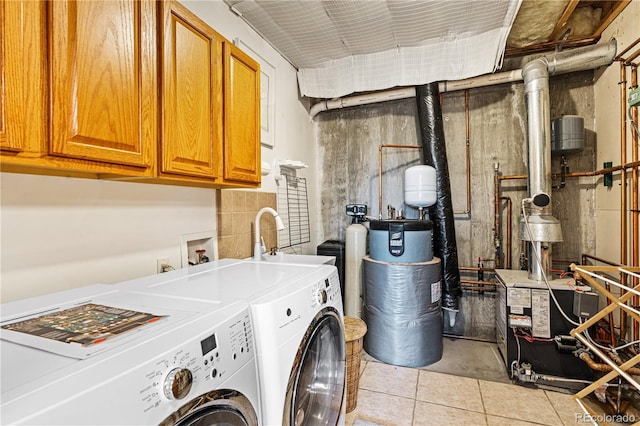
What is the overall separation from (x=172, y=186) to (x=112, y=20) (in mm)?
830

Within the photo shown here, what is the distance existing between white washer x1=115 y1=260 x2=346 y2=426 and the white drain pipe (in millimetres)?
2205

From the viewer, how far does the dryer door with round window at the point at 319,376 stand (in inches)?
42.6

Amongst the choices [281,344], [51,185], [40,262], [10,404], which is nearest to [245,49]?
[51,185]

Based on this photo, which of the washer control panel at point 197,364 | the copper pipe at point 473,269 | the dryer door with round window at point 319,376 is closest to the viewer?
the washer control panel at point 197,364

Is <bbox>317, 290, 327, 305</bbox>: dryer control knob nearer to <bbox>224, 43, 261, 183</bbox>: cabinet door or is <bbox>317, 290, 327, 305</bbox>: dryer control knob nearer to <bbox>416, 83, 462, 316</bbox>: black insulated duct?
<bbox>224, 43, 261, 183</bbox>: cabinet door

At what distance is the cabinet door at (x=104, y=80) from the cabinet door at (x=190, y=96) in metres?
0.06

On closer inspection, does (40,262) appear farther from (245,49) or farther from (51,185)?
(245,49)

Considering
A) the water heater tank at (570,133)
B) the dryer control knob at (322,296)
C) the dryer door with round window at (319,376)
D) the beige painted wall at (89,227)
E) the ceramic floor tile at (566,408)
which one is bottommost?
the ceramic floor tile at (566,408)

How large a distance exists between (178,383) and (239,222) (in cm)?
162

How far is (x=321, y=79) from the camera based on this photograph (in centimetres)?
313

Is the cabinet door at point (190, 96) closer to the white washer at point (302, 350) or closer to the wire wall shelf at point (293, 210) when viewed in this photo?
the white washer at point (302, 350)

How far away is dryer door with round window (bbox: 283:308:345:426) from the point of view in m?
1.08

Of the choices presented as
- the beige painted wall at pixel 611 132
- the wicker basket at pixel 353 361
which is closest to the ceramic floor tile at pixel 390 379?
the wicker basket at pixel 353 361

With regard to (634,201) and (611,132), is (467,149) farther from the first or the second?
(634,201)
